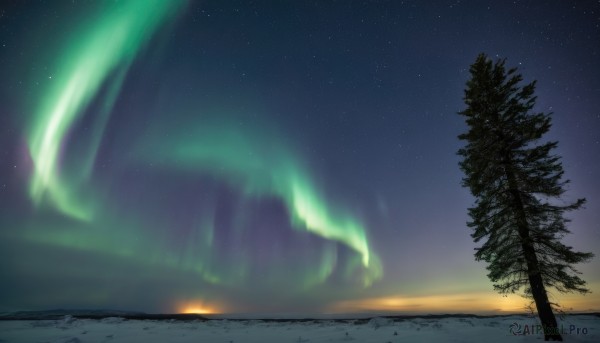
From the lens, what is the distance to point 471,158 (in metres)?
15.5

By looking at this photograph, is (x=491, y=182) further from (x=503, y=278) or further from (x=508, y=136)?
(x=503, y=278)

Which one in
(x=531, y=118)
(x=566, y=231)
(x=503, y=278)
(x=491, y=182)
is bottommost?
(x=503, y=278)

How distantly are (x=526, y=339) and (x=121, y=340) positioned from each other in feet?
66.5

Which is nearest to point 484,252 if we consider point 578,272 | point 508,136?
point 578,272

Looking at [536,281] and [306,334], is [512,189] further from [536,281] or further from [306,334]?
[306,334]

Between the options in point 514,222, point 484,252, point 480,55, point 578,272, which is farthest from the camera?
point 480,55

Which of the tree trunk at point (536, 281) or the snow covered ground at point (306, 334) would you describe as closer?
the tree trunk at point (536, 281)

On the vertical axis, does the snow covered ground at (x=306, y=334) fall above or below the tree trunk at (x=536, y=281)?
below

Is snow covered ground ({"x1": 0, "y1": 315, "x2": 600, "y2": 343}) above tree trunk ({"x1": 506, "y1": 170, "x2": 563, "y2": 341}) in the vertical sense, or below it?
below

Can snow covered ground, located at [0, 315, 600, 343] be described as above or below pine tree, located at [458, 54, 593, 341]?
below

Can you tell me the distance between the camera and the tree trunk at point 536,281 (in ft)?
39.7

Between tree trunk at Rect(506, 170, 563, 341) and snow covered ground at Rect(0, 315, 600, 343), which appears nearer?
tree trunk at Rect(506, 170, 563, 341)

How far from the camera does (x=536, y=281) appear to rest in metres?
12.8

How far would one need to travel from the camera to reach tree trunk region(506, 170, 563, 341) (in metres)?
12.1
